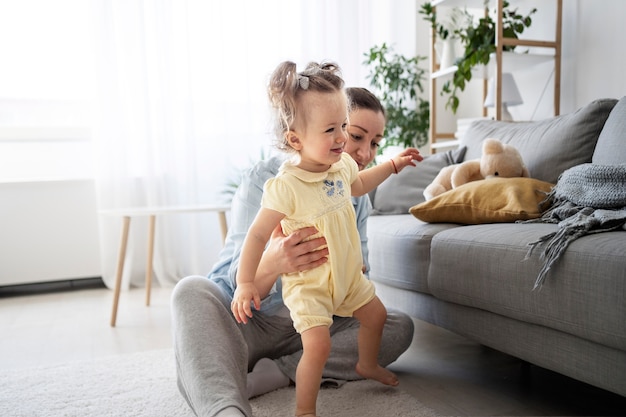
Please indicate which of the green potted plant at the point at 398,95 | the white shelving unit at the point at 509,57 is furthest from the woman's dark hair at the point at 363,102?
the green potted plant at the point at 398,95

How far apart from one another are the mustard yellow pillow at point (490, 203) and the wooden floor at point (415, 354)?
0.45m

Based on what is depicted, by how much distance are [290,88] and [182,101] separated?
2.55m

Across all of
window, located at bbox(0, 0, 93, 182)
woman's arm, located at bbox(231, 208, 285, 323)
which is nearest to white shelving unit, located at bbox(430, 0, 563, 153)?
woman's arm, located at bbox(231, 208, 285, 323)

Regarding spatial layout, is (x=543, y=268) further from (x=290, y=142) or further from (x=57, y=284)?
(x=57, y=284)

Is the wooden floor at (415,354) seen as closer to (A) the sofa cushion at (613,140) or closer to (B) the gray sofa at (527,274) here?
(B) the gray sofa at (527,274)

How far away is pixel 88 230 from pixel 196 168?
0.75 m

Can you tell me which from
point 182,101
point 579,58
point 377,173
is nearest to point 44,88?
point 182,101

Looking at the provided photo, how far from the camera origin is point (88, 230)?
3479mm

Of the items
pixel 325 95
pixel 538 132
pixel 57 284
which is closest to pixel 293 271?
pixel 325 95

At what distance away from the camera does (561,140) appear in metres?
1.90

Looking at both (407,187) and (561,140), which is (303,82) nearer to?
(561,140)

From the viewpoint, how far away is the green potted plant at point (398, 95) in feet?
12.6

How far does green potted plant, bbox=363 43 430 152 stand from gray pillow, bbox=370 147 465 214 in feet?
4.80

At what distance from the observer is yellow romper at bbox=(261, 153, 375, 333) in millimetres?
1246
